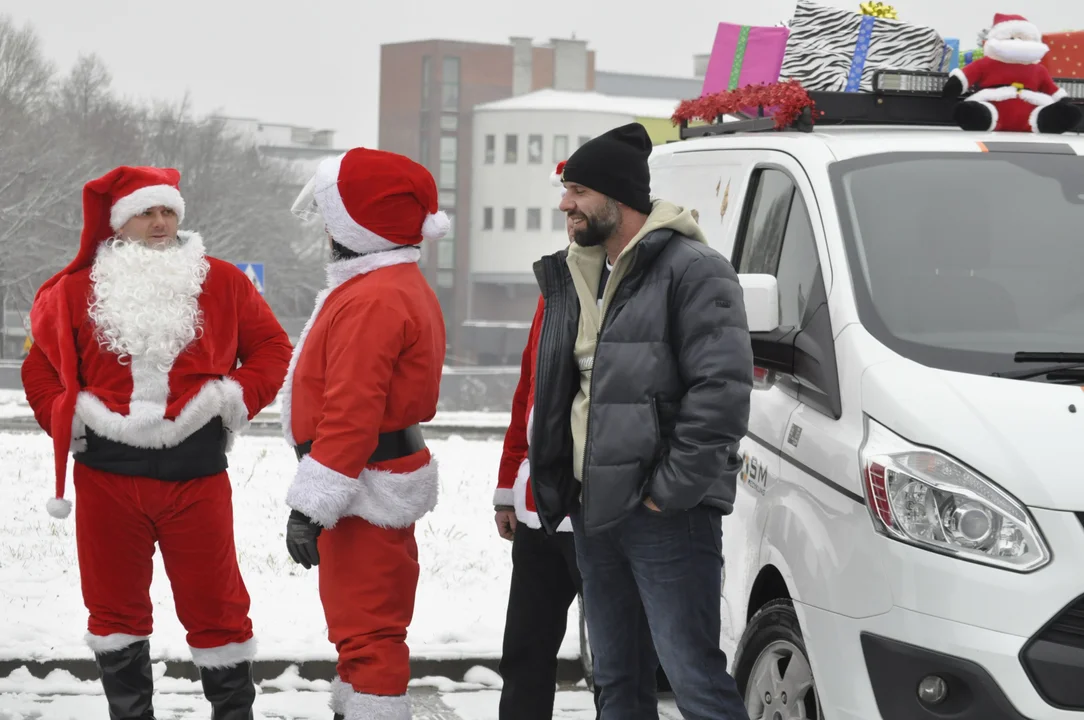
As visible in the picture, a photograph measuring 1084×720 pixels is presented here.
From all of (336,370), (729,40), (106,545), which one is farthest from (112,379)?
(729,40)

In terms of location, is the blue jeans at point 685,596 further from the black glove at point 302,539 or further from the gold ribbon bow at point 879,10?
the gold ribbon bow at point 879,10

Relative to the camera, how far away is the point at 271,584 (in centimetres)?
709

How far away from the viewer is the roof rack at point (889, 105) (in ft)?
16.9

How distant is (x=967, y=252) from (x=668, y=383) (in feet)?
3.59

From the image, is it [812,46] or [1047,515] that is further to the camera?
[812,46]

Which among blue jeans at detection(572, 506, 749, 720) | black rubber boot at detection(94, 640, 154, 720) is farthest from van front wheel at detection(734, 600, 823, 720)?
black rubber boot at detection(94, 640, 154, 720)

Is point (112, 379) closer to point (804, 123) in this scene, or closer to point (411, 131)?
point (804, 123)

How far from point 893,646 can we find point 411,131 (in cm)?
8620

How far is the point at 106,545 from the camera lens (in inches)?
187

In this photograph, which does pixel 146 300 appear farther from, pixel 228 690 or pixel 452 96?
pixel 452 96

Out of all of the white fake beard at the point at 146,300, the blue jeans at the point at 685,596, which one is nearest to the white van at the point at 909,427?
the blue jeans at the point at 685,596

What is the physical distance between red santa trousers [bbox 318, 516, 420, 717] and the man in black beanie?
0.72 m


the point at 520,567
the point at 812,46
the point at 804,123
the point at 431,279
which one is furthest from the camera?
the point at 431,279

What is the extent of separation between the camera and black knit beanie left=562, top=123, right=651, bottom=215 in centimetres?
385
